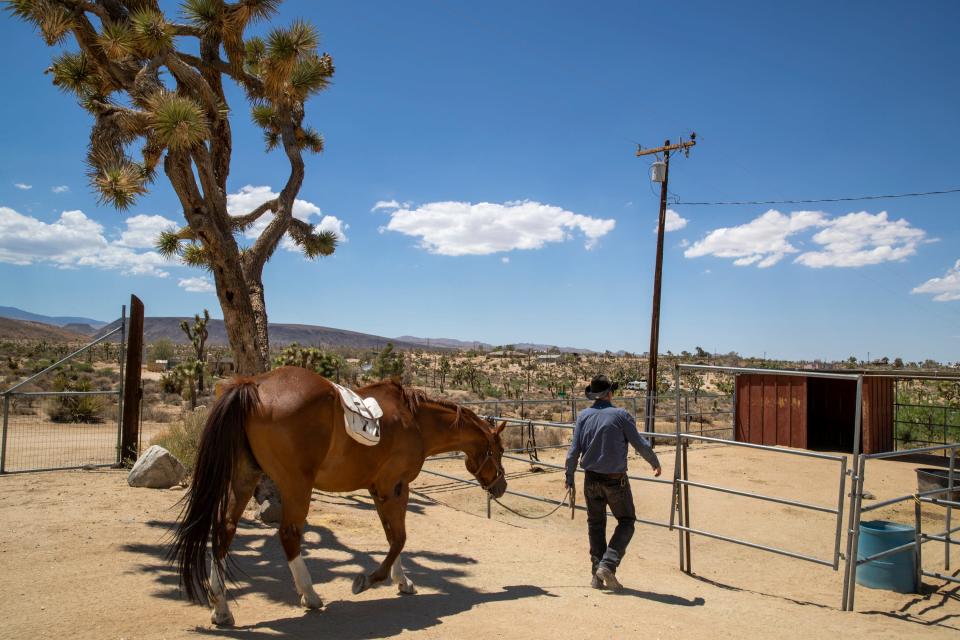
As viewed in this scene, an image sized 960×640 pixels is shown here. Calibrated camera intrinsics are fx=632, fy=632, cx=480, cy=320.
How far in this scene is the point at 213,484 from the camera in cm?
430

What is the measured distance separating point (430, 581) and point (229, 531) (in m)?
2.01

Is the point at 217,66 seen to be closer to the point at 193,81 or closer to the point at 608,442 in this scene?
the point at 193,81

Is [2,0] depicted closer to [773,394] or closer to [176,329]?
[773,394]

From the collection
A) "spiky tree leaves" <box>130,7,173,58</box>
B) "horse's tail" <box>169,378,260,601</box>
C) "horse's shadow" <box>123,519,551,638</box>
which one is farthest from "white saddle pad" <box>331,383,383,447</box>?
"spiky tree leaves" <box>130,7,173,58</box>

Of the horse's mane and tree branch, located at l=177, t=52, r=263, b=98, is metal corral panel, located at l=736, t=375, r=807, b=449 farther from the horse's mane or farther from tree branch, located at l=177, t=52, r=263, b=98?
tree branch, located at l=177, t=52, r=263, b=98

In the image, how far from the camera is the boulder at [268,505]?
7309 mm

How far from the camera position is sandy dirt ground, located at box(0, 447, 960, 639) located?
4.46 meters

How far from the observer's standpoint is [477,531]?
8016mm

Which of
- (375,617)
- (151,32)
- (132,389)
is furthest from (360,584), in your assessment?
(151,32)

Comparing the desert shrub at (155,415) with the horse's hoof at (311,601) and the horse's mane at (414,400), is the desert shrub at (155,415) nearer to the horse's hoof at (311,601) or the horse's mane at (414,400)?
the horse's mane at (414,400)

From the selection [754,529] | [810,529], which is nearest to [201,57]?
[754,529]

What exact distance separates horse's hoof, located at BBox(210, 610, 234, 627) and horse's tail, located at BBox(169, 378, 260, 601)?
0.18 metres

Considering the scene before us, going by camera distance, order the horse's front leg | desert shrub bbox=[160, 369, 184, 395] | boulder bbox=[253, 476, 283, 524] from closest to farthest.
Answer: the horse's front leg → boulder bbox=[253, 476, 283, 524] → desert shrub bbox=[160, 369, 184, 395]

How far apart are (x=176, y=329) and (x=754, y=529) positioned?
562 ft
